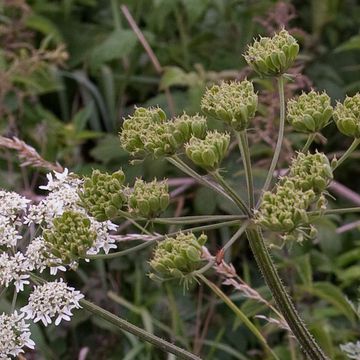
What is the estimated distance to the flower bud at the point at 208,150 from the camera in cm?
135

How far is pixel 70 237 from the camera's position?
53.1 inches

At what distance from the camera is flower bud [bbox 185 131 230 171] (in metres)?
1.35

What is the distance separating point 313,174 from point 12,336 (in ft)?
1.81

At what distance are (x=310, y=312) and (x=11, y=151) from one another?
1.14 metres

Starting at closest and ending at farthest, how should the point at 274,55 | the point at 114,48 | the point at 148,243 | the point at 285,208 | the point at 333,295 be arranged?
the point at 285,208 → the point at 148,243 → the point at 274,55 → the point at 333,295 → the point at 114,48

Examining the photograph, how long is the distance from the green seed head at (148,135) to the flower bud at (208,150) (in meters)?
0.04

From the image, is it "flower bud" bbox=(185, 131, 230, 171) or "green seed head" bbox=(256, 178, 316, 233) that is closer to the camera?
"green seed head" bbox=(256, 178, 316, 233)

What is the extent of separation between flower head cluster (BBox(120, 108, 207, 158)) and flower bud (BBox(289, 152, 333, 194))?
182 mm

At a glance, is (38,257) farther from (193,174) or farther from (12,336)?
(193,174)

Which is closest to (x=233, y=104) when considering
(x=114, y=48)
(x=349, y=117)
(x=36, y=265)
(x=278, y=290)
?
(x=349, y=117)

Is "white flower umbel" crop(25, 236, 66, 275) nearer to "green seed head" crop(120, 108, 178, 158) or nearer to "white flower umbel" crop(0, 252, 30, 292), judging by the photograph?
"white flower umbel" crop(0, 252, 30, 292)

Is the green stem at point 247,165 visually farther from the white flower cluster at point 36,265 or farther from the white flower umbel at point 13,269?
the white flower umbel at point 13,269

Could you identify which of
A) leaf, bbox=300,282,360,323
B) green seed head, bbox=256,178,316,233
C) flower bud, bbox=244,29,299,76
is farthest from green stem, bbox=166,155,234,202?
leaf, bbox=300,282,360,323

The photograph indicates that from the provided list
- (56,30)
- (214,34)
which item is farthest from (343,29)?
(56,30)
